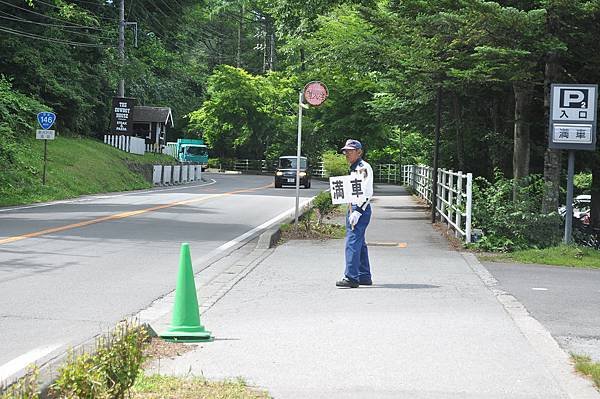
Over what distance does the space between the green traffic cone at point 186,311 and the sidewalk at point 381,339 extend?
192 millimetres

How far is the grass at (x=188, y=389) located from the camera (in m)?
5.29

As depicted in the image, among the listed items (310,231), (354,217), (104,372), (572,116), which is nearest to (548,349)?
(354,217)

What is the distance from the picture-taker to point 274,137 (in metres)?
75.9

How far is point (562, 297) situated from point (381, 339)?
3727 mm

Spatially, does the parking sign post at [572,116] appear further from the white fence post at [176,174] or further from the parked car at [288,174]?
the white fence post at [176,174]

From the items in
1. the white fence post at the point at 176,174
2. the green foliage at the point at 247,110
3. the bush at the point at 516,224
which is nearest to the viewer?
the bush at the point at 516,224

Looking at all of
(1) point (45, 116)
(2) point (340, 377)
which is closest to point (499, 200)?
(2) point (340, 377)

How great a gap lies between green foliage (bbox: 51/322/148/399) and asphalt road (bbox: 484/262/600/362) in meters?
3.91

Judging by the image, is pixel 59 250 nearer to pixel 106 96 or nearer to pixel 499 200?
pixel 499 200

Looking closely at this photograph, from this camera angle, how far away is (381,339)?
24.3 ft

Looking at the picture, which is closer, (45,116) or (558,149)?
(558,149)

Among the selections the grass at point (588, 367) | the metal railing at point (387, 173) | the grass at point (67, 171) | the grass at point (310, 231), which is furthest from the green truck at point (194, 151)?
the grass at point (588, 367)

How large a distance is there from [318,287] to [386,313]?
1.95 meters

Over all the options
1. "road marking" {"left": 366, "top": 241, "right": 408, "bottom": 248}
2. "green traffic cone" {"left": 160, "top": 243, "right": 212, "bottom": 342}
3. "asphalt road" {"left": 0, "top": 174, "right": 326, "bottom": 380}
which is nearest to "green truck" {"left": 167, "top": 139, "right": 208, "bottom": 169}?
"asphalt road" {"left": 0, "top": 174, "right": 326, "bottom": 380}
